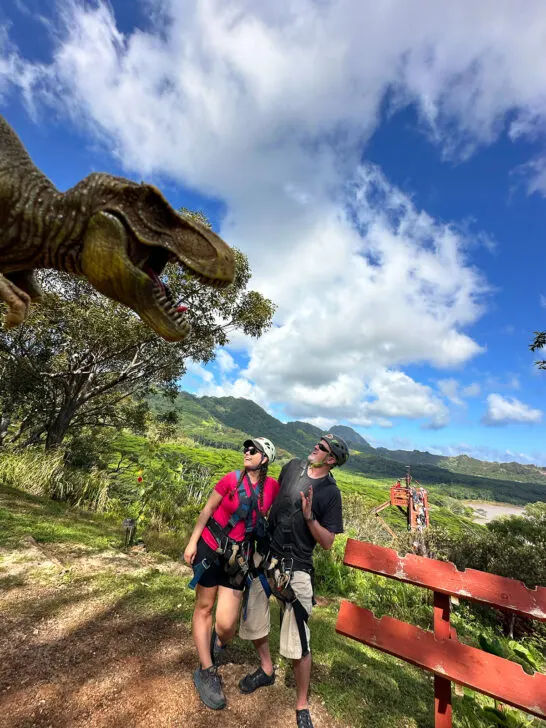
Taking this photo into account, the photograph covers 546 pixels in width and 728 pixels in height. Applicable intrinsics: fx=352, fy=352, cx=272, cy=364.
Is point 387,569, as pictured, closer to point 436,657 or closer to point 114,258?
point 436,657

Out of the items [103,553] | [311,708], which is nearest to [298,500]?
[311,708]

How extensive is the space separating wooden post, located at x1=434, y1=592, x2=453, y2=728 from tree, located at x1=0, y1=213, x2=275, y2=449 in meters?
9.89

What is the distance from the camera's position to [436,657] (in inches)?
109

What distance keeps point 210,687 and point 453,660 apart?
2009mm

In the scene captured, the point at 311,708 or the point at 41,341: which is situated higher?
the point at 41,341

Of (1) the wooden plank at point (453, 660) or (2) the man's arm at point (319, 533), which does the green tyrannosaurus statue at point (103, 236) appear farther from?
(1) the wooden plank at point (453, 660)

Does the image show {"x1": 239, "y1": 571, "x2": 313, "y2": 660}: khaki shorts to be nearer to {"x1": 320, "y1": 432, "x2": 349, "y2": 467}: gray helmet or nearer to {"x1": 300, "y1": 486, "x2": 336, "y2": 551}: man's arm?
{"x1": 300, "y1": 486, "x2": 336, "y2": 551}: man's arm

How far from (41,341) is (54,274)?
2474mm

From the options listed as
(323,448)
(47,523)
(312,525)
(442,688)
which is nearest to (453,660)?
(442,688)

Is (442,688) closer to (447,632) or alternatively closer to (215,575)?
(447,632)

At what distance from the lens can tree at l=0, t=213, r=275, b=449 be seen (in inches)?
422

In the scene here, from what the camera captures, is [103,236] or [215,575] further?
[215,575]

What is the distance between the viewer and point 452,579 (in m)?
2.79

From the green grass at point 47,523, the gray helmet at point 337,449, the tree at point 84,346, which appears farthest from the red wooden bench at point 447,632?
the tree at point 84,346
